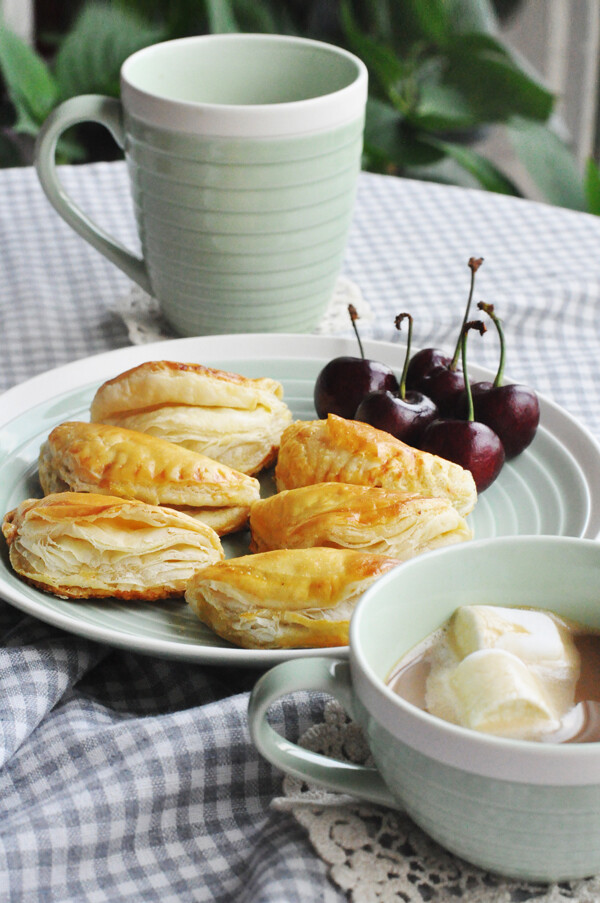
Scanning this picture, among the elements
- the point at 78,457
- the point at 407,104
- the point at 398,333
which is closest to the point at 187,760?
the point at 78,457

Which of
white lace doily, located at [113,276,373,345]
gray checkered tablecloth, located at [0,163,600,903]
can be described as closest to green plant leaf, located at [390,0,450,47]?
white lace doily, located at [113,276,373,345]

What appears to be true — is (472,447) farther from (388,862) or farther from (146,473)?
(388,862)

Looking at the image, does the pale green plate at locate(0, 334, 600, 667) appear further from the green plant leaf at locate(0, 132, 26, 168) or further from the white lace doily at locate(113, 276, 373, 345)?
the green plant leaf at locate(0, 132, 26, 168)

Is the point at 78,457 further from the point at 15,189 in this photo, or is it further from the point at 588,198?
the point at 588,198

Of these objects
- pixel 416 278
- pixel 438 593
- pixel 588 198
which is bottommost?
pixel 588 198

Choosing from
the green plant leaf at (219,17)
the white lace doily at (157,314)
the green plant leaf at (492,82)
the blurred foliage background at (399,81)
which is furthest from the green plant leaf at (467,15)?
the white lace doily at (157,314)

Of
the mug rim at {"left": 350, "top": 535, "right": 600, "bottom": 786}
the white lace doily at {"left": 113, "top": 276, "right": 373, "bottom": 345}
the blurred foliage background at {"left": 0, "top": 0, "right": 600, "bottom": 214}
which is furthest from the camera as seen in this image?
the blurred foliage background at {"left": 0, "top": 0, "right": 600, "bottom": 214}
